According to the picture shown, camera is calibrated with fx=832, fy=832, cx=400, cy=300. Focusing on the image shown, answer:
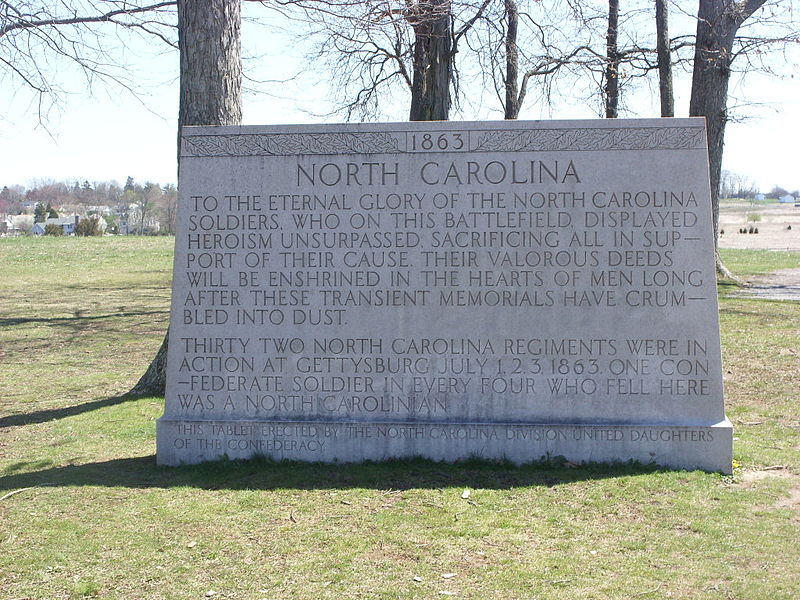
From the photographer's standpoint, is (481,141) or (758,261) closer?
(481,141)

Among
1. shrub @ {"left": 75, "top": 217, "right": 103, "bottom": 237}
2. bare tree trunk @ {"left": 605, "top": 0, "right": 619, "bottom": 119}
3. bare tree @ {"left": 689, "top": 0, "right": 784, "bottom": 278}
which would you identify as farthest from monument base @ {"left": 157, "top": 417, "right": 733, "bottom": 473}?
shrub @ {"left": 75, "top": 217, "right": 103, "bottom": 237}

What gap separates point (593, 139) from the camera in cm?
657

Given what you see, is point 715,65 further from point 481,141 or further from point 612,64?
point 481,141

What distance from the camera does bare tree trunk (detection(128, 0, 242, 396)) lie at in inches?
342

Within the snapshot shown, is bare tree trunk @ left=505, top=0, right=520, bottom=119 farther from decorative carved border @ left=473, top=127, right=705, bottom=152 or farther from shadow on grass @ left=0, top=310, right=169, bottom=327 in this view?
decorative carved border @ left=473, top=127, right=705, bottom=152

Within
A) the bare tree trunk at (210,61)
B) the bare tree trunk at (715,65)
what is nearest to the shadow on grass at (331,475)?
the bare tree trunk at (210,61)

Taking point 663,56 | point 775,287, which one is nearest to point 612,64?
point 663,56

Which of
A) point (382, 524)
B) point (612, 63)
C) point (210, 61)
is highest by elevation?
point (612, 63)

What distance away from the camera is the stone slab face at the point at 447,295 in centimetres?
650

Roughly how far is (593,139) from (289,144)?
2435 mm

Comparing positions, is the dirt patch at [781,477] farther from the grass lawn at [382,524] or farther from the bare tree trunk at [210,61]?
the bare tree trunk at [210,61]

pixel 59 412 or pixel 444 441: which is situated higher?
pixel 444 441

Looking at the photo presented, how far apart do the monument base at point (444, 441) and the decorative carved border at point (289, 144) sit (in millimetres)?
2191

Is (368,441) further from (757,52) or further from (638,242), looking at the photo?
(757,52)
